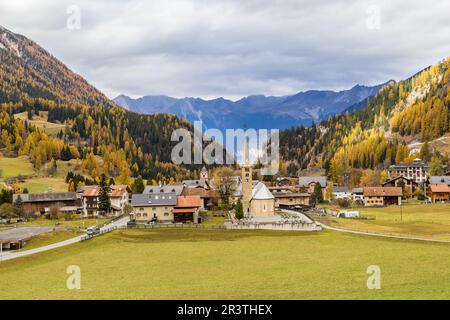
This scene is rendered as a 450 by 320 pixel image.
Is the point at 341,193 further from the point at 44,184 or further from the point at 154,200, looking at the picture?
the point at 44,184

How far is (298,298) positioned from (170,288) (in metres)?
11.4

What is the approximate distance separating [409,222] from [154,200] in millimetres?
49746

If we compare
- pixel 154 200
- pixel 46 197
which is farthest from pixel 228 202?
pixel 46 197

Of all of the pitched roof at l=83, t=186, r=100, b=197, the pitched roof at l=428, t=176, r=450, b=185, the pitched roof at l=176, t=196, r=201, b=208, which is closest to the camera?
the pitched roof at l=176, t=196, r=201, b=208

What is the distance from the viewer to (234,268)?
159 feet

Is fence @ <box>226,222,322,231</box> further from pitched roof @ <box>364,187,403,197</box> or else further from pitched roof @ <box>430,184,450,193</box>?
pitched roof @ <box>430,184,450,193</box>

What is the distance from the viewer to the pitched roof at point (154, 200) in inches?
3844

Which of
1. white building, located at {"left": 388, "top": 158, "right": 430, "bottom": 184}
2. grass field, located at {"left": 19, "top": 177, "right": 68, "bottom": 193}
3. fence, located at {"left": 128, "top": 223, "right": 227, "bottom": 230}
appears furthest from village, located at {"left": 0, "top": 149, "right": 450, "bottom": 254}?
grass field, located at {"left": 19, "top": 177, "right": 68, "bottom": 193}

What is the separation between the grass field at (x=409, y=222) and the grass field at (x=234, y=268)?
27.9ft

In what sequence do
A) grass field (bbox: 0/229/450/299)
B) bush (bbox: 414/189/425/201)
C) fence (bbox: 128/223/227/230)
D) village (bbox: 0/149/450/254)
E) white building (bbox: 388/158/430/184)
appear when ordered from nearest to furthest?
grass field (bbox: 0/229/450/299), fence (bbox: 128/223/227/230), village (bbox: 0/149/450/254), bush (bbox: 414/189/425/201), white building (bbox: 388/158/430/184)

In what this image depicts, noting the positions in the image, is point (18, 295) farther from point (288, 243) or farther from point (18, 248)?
point (288, 243)

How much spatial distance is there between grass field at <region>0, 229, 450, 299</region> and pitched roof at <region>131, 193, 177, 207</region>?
22200 mm

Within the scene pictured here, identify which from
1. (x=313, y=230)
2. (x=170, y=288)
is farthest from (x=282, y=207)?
(x=170, y=288)

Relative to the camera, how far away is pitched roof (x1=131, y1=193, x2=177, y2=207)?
97.6m
